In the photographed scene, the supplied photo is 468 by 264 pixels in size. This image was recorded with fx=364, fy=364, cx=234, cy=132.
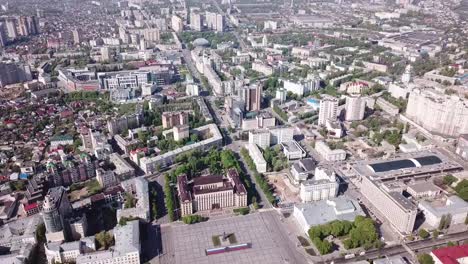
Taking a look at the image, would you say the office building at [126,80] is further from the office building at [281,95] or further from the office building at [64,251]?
the office building at [64,251]

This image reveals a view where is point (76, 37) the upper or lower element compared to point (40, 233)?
upper

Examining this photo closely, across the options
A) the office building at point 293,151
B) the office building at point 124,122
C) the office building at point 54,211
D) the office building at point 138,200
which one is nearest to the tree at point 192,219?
the office building at point 138,200

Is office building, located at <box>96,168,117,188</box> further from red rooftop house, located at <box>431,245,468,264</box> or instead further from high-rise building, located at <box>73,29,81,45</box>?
high-rise building, located at <box>73,29,81,45</box>

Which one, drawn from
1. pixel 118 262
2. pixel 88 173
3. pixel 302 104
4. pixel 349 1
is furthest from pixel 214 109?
pixel 349 1

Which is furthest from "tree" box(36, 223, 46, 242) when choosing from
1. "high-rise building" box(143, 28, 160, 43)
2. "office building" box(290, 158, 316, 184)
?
"high-rise building" box(143, 28, 160, 43)

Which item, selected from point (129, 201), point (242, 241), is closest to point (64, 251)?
point (129, 201)

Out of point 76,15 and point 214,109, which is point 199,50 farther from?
point 76,15

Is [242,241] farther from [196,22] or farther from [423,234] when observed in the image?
[196,22]
